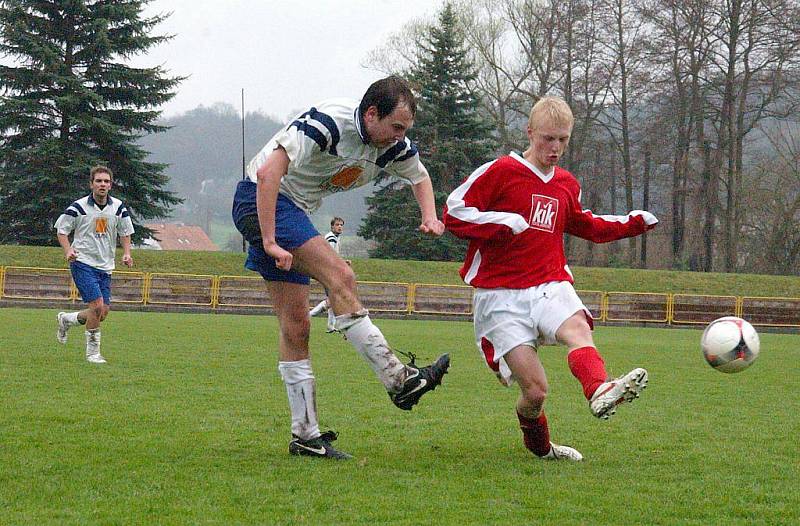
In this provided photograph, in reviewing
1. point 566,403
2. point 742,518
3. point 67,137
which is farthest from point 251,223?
point 67,137

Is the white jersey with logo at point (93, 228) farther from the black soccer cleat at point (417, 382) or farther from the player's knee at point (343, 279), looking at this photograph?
the black soccer cleat at point (417, 382)

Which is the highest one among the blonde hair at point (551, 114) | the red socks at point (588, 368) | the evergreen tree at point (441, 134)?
the evergreen tree at point (441, 134)

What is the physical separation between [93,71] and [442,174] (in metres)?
14.1

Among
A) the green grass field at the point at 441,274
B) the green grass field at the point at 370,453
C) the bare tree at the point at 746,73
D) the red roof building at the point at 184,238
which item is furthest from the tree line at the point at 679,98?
the red roof building at the point at 184,238

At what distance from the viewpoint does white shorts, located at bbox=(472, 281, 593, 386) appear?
5250 millimetres

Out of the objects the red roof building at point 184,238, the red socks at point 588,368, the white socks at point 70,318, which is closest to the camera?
the red socks at point 588,368

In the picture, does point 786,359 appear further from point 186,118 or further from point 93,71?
point 186,118

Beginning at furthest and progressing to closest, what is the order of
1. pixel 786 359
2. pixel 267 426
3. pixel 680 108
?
pixel 680 108, pixel 786 359, pixel 267 426

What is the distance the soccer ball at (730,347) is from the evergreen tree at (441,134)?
35.0 m

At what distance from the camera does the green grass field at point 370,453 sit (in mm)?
4176

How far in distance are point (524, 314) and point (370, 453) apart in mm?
1200

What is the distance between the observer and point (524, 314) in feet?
17.5

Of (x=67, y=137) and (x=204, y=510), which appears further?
(x=67, y=137)

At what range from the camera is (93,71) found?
120 ft
